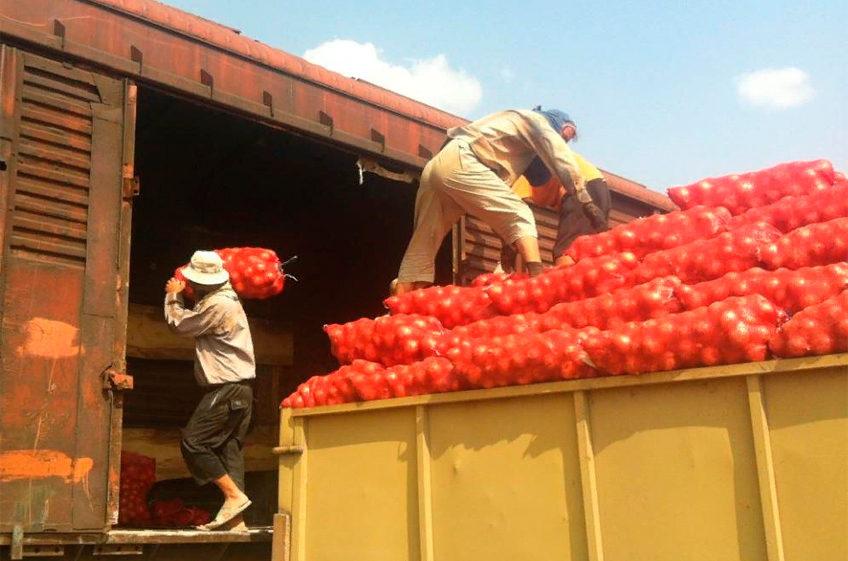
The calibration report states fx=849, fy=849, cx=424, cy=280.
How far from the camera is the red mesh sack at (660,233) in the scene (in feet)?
15.2

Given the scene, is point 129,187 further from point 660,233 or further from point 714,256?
point 714,256

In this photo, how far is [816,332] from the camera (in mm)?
3135

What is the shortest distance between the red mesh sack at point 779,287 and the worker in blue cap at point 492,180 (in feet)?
6.96

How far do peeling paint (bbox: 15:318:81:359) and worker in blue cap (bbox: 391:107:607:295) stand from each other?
2.45 m

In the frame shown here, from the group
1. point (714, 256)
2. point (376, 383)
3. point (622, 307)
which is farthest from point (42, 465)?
point (714, 256)

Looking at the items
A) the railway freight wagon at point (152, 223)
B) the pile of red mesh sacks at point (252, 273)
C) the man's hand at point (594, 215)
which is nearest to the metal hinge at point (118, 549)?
the railway freight wagon at point (152, 223)

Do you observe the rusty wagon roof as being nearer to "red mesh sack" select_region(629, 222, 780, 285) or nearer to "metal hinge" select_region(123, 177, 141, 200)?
"metal hinge" select_region(123, 177, 141, 200)

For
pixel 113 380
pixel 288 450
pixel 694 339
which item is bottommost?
pixel 288 450

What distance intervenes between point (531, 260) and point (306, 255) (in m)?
3.92

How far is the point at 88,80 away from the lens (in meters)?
5.11

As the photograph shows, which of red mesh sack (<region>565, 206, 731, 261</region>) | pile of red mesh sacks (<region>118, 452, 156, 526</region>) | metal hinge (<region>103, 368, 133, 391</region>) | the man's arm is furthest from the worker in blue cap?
pile of red mesh sacks (<region>118, 452, 156, 526</region>)

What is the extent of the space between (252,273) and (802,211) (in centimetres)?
355

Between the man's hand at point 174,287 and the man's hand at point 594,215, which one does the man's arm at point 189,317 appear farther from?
the man's hand at point 594,215

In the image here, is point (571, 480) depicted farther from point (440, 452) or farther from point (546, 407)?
point (440, 452)
